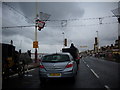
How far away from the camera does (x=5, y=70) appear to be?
10.3 metres

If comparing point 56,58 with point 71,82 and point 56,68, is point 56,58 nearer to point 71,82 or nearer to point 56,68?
point 56,68

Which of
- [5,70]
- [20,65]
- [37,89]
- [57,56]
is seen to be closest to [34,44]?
[20,65]

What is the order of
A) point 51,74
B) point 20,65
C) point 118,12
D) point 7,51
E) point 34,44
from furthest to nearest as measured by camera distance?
1. point 34,44
2. point 118,12
3. point 20,65
4. point 7,51
5. point 51,74

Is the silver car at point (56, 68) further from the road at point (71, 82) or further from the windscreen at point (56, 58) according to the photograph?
the road at point (71, 82)

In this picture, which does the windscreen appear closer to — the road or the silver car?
the silver car

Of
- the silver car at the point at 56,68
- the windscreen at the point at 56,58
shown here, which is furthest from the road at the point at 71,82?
the windscreen at the point at 56,58

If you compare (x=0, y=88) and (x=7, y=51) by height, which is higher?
(x=7, y=51)

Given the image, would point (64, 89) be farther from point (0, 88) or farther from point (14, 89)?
point (0, 88)

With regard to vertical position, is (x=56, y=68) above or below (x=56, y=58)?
below

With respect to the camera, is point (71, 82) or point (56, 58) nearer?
point (56, 58)

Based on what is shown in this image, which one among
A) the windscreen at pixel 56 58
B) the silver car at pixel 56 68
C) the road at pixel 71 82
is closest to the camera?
the road at pixel 71 82

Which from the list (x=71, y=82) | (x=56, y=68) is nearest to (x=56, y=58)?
(x=56, y=68)

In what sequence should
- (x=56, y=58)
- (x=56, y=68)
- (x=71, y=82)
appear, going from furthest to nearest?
(x=71, y=82), (x=56, y=58), (x=56, y=68)

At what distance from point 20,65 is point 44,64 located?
4.27 m
